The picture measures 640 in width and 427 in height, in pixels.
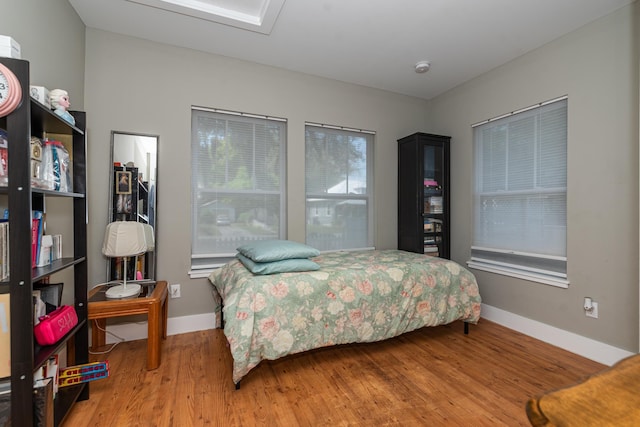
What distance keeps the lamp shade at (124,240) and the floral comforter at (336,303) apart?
69cm

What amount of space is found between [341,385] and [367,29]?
8.88 ft

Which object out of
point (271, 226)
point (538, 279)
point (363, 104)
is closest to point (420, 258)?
point (538, 279)

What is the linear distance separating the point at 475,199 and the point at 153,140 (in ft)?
11.0

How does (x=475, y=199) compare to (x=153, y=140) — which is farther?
(x=475, y=199)

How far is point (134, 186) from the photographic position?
8.10 feet

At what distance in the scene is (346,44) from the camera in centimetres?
261

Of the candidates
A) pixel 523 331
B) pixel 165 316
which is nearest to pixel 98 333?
pixel 165 316

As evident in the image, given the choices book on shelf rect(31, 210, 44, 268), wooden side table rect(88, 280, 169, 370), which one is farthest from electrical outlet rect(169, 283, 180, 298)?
book on shelf rect(31, 210, 44, 268)

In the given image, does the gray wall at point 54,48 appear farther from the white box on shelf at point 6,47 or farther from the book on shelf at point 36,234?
the book on shelf at point 36,234

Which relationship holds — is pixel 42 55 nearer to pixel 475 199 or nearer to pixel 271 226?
pixel 271 226

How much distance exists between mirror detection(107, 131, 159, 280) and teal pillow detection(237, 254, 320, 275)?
1009 millimetres

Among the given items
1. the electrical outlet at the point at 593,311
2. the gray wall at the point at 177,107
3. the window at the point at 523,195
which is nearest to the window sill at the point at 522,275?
the window at the point at 523,195

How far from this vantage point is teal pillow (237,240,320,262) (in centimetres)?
213

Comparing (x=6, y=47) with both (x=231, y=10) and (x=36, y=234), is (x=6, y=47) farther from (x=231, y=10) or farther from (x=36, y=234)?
(x=231, y=10)
